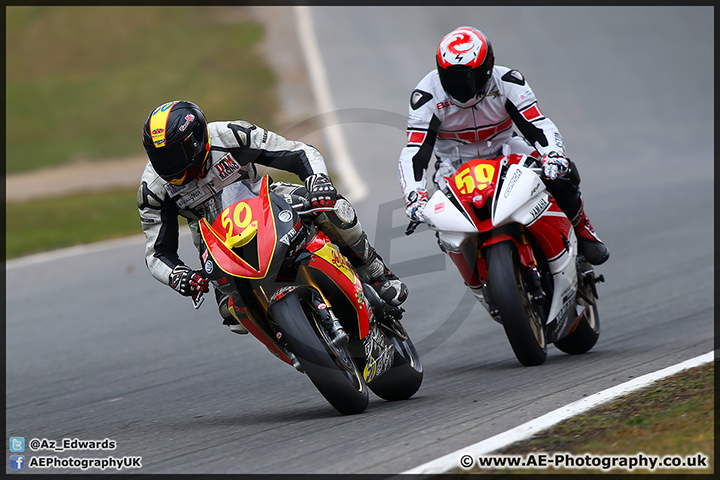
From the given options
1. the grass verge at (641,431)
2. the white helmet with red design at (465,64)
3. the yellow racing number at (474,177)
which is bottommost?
the grass verge at (641,431)

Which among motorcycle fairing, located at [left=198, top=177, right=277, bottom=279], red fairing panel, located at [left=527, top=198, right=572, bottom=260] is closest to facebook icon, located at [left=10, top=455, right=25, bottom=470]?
motorcycle fairing, located at [left=198, top=177, right=277, bottom=279]

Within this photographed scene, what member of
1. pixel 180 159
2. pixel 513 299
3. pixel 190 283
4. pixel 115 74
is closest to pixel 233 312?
pixel 190 283

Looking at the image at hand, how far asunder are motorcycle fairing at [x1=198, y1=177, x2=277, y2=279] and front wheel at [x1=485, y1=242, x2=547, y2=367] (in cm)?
152

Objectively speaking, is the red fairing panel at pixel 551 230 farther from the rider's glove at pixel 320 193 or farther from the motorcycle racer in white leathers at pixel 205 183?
the rider's glove at pixel 320 193

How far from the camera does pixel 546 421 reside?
13.5 ft

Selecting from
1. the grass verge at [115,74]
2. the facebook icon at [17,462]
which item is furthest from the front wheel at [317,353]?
the grass verge at [115,74]

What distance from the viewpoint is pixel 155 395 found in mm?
6445

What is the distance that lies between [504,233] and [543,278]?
597 millimetres

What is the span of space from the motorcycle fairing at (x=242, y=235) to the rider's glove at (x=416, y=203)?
1.39 metres

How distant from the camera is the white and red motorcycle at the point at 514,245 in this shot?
18.1ft

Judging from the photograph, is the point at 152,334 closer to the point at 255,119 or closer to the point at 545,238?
the point at 545,238

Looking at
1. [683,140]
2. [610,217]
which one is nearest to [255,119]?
[683,140]

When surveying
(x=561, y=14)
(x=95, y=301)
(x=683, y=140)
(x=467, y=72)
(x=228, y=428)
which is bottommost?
(x=228, y=428)

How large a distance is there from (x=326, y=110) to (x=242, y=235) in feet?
56.2
